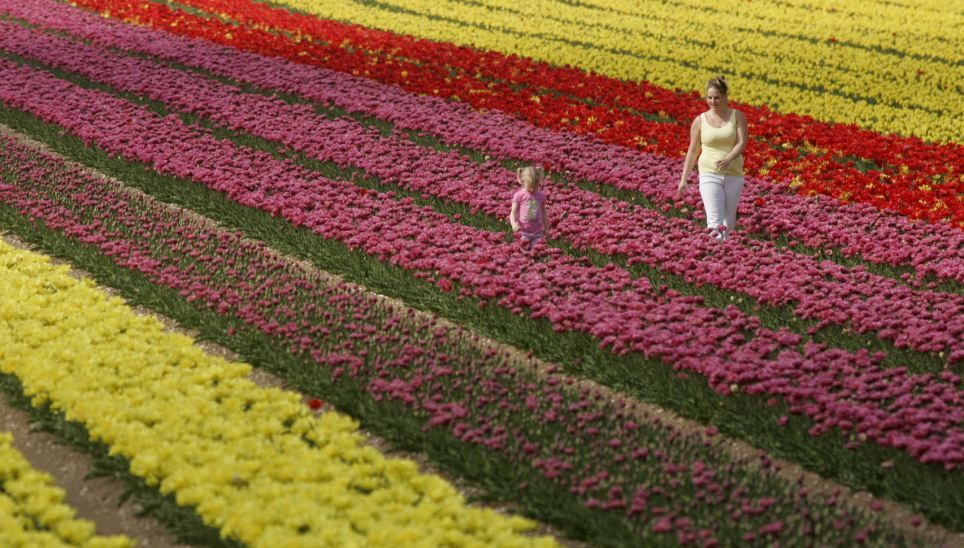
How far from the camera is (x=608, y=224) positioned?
40.5 feet

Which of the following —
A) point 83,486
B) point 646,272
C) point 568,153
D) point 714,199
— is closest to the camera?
point 83,486

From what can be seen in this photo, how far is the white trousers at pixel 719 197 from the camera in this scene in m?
12.0

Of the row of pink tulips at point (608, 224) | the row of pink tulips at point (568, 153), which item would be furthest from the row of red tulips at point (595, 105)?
the row of pink tulips at point (608, 224)

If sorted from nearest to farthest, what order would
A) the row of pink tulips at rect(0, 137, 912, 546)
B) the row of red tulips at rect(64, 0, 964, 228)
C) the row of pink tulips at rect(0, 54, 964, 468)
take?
the row of pink tulips at rect(0, 137, 912, 546) < the row of pink tulips at rect(0, 54, 964, 468) < the row of red tulips at rect(64, 0, 964, 228)

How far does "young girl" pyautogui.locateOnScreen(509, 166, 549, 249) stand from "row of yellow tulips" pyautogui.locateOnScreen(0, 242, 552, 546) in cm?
359

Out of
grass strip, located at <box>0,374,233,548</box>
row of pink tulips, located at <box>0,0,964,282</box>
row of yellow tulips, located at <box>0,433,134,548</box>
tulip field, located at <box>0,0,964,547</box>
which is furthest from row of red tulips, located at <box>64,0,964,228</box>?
row of yellow tulips, located at <box>0,433,134,548</box>

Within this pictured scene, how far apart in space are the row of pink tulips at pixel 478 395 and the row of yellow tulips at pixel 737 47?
11.7 metres

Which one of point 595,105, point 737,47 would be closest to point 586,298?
point 595,105

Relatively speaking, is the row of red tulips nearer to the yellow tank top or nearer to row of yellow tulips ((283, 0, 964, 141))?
row of yellow tulips ((283, 0, 964, 141))

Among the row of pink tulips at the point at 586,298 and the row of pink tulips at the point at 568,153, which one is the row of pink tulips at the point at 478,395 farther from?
the row of pink tulips at the point at 568,153

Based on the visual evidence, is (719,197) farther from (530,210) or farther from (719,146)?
(530,210)

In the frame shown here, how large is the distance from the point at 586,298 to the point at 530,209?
1.60m

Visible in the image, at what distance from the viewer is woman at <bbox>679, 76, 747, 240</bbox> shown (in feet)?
39.1

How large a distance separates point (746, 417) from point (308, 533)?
10.7 feet
